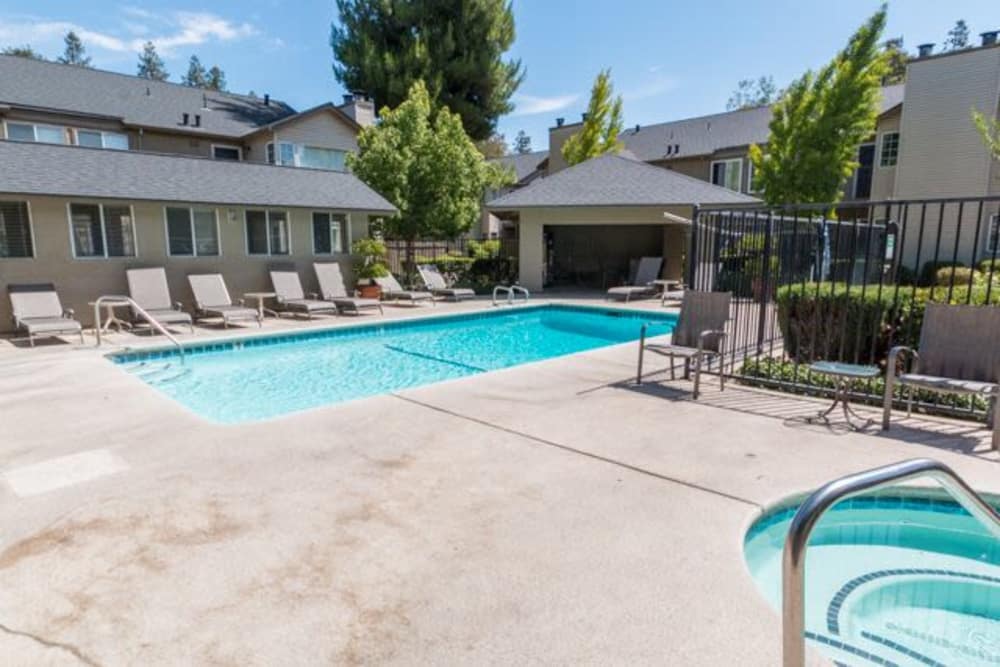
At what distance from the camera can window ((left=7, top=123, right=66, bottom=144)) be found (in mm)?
18562

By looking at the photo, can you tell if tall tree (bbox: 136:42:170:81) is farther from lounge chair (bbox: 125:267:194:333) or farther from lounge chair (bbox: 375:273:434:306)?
lounge chair (bbox: 125:267:194:333)

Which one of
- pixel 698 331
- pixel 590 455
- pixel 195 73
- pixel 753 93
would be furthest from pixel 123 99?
pixel 753 93

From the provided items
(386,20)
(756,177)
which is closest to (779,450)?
(756,177)

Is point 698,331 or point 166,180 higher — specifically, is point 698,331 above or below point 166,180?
below

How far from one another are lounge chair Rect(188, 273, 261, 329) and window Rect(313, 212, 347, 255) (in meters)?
3.10

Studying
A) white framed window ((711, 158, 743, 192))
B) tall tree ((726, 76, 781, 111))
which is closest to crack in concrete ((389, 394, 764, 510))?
white framed window ((711, 158, 743, 192))

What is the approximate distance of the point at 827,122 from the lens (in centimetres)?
1983

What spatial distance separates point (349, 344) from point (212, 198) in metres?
5.15

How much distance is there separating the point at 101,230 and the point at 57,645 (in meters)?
12.5

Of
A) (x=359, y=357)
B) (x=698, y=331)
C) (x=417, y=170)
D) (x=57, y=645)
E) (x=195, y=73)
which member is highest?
(x=195, y=73)

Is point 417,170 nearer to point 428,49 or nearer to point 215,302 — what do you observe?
point 215,302

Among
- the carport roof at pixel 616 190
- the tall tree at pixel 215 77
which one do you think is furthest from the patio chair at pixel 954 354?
the tall tree at pixel 215 77

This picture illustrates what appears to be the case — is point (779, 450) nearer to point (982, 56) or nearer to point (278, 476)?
point (278, 476)

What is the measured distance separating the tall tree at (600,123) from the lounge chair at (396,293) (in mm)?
13870
